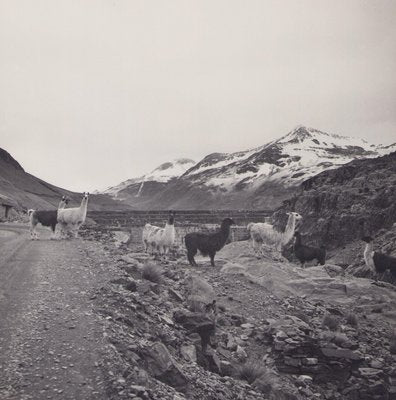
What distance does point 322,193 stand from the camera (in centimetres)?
3947

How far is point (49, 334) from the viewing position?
21.6 feet

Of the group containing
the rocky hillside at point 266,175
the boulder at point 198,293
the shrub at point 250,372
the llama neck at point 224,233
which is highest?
the rocky hillside at point 266,175

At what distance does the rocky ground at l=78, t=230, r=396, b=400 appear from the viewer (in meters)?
6.60

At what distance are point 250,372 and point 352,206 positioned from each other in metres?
28.8

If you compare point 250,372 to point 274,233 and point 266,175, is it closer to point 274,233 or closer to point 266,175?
point 274,233

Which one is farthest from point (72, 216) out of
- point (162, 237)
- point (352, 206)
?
point (352, 206)

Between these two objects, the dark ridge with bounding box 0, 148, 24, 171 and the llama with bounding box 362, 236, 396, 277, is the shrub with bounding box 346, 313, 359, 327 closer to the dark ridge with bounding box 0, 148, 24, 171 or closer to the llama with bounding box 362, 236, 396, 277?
the llama with bounding box 362, 236, 396, 277

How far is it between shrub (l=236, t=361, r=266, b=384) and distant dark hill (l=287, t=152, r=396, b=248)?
25816 millimetres

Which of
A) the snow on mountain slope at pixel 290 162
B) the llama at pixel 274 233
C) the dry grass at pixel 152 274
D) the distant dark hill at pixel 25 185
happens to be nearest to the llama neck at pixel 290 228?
the llama at pixel 274 233

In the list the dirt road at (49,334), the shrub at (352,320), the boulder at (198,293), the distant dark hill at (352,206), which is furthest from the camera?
the distant dark hill at (352,206)

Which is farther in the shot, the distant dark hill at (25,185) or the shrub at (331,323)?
the distant dark hill at (25,185)

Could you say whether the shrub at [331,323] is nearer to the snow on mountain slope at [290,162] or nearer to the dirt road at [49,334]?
the dirt road at [49,334]

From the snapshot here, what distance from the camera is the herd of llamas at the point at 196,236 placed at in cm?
1659

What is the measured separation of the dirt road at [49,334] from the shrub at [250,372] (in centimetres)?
319
